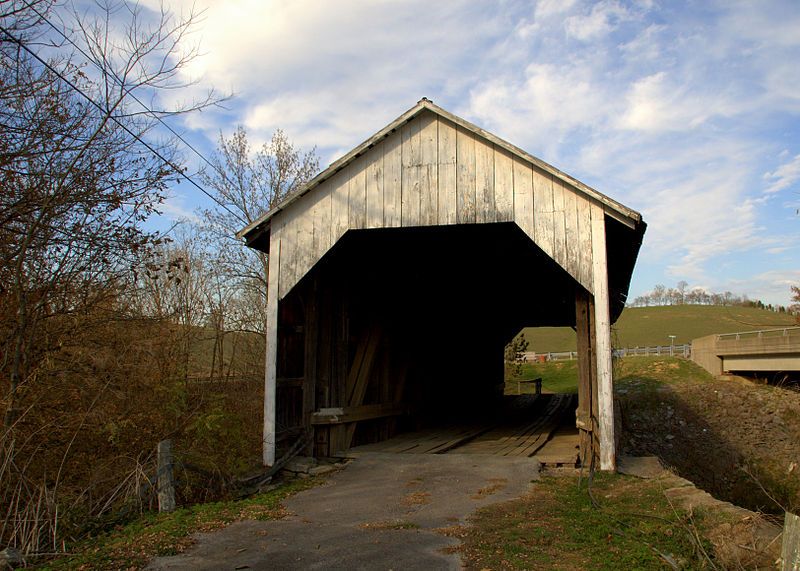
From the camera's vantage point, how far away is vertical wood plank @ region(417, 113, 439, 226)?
945 cm

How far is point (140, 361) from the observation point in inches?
405

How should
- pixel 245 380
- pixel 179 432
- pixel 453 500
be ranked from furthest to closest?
pixel 245 380, pixel 179 432, pixel 453 500

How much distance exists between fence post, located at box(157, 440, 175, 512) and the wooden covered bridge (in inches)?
92.5

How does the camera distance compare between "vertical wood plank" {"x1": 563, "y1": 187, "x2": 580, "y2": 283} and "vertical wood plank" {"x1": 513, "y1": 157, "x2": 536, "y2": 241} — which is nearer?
"vertical wood plank" {"x1": 563, "y1": 187, "x2": 580, "y2": 283}

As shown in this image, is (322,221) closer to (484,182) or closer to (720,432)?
(484,182)

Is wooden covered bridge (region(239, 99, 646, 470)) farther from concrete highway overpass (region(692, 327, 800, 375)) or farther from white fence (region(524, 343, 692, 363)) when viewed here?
white fence (region(524, 343, 692, 363))

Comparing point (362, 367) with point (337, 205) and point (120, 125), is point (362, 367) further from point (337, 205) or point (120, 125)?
point (120, 125)

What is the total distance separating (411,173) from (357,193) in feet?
2.98

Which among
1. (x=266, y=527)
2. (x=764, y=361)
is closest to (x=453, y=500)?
(x=266, y=527)

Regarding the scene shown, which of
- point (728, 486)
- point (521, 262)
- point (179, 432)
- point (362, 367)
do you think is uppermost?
point (521, 262)

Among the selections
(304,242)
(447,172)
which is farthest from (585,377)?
(304,242)

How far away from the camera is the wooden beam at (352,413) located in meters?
10.3

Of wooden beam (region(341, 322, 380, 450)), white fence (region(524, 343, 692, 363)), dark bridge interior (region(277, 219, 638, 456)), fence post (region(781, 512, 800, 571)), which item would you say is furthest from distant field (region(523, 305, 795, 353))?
fence post (region(781, 512, 800, 571))

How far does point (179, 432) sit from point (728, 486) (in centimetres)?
1541
